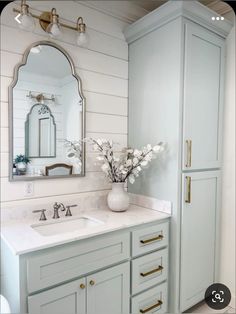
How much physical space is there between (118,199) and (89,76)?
0.93 meters

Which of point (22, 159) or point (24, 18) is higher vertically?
point (24, 18)

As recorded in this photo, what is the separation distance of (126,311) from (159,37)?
1826 millimetres

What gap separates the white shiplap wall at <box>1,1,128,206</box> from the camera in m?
1.43

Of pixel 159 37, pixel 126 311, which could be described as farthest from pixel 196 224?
pixel 159 37

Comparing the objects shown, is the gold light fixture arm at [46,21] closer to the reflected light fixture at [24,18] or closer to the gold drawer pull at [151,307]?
the reflected light fixture at [24,18]

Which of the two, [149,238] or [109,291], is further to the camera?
[149,238]

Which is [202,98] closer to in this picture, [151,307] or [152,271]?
[152,271]

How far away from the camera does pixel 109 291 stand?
1.34 m

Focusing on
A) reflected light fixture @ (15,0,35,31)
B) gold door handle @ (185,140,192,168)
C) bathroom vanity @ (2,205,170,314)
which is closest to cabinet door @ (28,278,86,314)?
bathroom vanity @ (2,205,170,314)

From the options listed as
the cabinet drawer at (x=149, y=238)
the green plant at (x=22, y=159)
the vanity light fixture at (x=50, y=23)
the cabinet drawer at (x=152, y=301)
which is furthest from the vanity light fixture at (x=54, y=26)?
the cabinet drawer at (x=152, y=301)

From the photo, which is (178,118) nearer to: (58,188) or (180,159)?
(180,159)

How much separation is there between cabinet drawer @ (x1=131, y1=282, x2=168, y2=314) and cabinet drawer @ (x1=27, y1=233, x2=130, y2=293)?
1.05 ft

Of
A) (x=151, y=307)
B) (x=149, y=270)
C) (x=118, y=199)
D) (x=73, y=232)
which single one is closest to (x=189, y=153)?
→ (x=118, y=199)

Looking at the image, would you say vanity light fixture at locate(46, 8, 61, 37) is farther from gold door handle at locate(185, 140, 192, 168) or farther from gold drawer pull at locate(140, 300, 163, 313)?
gold drawer pull at locate(140, 300, 163, 313)
